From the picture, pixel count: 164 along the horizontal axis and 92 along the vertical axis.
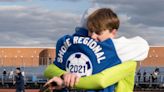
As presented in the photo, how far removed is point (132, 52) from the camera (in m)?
3.15

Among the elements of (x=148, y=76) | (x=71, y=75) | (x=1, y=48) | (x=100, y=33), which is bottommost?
(x=71, y=75)

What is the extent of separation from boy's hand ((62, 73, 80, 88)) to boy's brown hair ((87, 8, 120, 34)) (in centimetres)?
32

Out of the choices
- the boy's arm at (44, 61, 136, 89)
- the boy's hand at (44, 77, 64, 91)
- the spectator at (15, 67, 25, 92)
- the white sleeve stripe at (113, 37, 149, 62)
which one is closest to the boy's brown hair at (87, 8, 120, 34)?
the white sleeve stripe at (113, 37, 149, 62)

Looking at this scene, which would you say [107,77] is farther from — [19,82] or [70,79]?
[19,82]

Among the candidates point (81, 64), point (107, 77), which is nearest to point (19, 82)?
point (81, 64)

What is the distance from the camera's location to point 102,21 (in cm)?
313

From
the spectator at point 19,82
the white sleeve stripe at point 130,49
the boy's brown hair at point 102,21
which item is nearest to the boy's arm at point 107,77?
the white sleeve stripe at point 130,49

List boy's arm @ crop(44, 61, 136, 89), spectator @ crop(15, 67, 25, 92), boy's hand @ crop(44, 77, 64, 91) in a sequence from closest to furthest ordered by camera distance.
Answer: boy's hand @ crop(44, 77, 64, 91), boy's arm @ crop(44, 61, 136, 89), spectator @ crop(15, 67, 25, 92)

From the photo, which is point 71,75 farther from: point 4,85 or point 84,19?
point 4,85

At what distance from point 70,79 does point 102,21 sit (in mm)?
422

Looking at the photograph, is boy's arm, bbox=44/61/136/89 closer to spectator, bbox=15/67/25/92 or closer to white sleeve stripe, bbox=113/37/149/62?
white sleeve stripe, bbox=113/37/149/62

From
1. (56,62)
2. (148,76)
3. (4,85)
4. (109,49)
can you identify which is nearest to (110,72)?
(109,49)

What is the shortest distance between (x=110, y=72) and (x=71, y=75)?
24 cm

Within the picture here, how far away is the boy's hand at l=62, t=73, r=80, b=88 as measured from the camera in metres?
2.95
